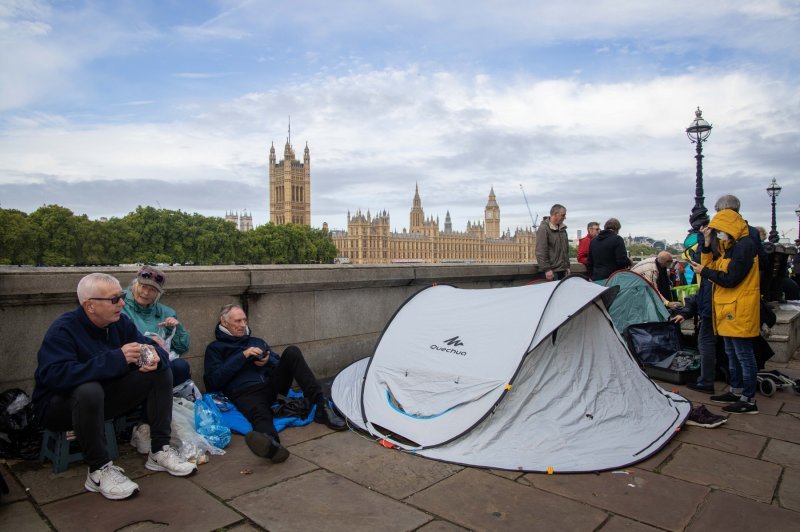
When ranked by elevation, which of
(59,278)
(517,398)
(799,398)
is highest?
(59,278)

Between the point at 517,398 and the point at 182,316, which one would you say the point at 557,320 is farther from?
the point at 182,316

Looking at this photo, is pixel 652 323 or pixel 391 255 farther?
pixel 391 255

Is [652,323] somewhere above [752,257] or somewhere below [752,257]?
below

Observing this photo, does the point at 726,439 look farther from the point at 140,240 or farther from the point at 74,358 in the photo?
the point at 140,240

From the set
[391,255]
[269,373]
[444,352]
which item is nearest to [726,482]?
[444,352]

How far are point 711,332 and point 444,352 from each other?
11.0 feet

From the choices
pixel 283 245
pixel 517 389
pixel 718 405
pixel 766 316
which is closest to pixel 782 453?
pixel 718 405

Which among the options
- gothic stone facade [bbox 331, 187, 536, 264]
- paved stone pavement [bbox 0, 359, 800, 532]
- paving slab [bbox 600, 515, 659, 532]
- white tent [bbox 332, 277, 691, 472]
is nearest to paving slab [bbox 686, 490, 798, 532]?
paved stone pavement [bbox 0, 359, 800, 532]

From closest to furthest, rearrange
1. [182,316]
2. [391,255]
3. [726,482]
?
[726,482], [182,316], [391,255]

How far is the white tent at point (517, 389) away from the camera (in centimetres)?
422

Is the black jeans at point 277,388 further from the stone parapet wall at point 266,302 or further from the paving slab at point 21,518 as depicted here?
the paving slab at point 21,518

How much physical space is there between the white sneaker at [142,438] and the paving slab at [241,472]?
20.0 inches

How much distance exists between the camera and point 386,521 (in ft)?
10.3

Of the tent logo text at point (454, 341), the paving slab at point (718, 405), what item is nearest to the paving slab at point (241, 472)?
the tent logo text at point (454, 341)
